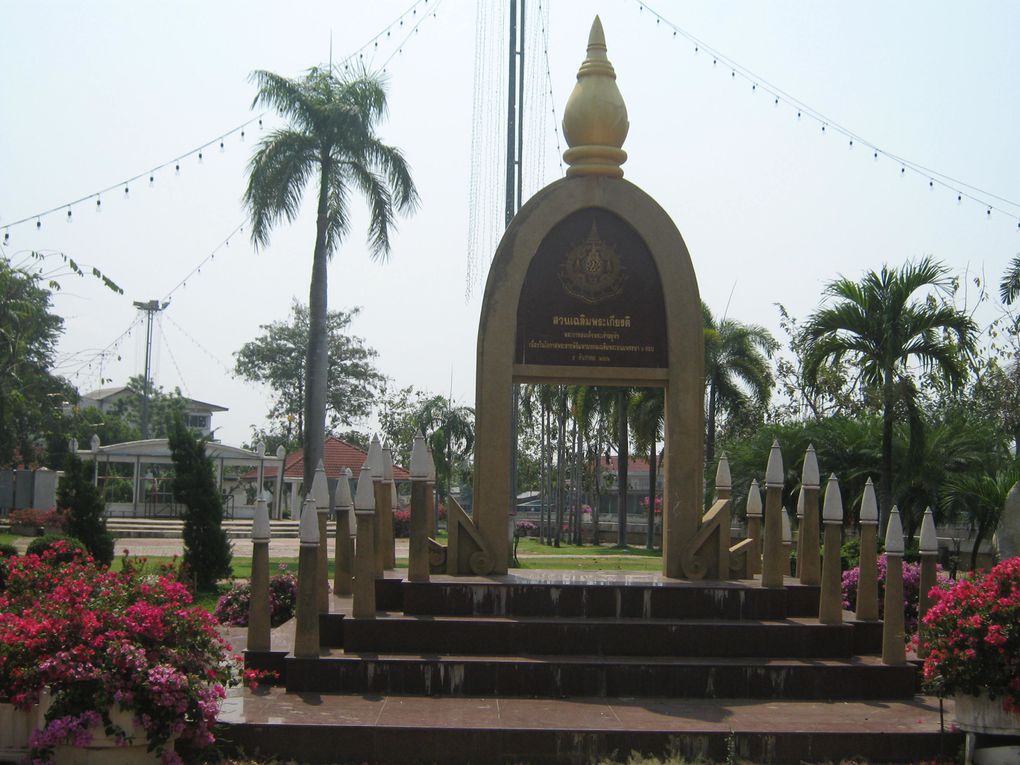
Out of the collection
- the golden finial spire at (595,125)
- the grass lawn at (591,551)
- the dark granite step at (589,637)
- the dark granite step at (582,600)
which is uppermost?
the golden finial spire at (595,125)

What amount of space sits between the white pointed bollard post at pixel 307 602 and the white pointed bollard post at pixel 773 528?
4.17m

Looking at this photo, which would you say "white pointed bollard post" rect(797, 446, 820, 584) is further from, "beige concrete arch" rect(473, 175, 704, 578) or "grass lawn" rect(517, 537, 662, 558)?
"grass lawn" rect(517, 537, 662, 558)

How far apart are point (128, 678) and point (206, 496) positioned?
13017mm

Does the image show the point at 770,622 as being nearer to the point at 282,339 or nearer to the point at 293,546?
the point at 293,546

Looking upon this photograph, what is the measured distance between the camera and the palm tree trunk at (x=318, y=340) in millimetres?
26672

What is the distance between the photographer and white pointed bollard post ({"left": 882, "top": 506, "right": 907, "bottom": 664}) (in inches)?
386

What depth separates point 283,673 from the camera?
9.66 meters

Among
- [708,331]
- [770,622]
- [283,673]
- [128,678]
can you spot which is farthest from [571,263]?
[708,331]

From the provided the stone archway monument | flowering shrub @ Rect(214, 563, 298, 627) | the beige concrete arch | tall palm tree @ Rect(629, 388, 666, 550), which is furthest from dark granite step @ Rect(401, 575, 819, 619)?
Answer: tall palm tree @ Rect(629, 388, 666, 550)

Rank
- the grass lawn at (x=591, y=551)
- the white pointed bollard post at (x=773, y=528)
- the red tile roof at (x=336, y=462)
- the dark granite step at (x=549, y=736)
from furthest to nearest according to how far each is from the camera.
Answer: the red tile roof at (x=336, y=462) < the grass lawn at (x=591, y=551) < the white pointed bollard post at (x=773, y=528) < the dark granite step at (x=549, y=736)

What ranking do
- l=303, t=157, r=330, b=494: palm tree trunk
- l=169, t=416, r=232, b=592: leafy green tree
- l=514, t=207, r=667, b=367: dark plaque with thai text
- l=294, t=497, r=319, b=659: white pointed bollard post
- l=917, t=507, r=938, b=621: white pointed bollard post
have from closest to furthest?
l=294, t=497, r=319, b=659: white pointed bollard post → l=917, t=507, r=938, b=621: white pointed bollard post → l=514, t=207, r=667, b=367: dark plaque with thai text → l=169, t=416, r=232, b=592: leafy green tree → l=303, t=157, r=330, b=494: palm tree trunk

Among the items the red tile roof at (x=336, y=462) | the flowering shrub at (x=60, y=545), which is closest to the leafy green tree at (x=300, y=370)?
the red tile roof at (x=336, y=462)

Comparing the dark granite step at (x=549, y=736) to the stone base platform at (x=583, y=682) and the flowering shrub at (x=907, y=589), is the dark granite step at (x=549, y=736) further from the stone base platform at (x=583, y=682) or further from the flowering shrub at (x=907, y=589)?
the flowering shrub at (x=907, y=589)

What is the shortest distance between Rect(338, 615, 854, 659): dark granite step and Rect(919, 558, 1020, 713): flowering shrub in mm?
1620
